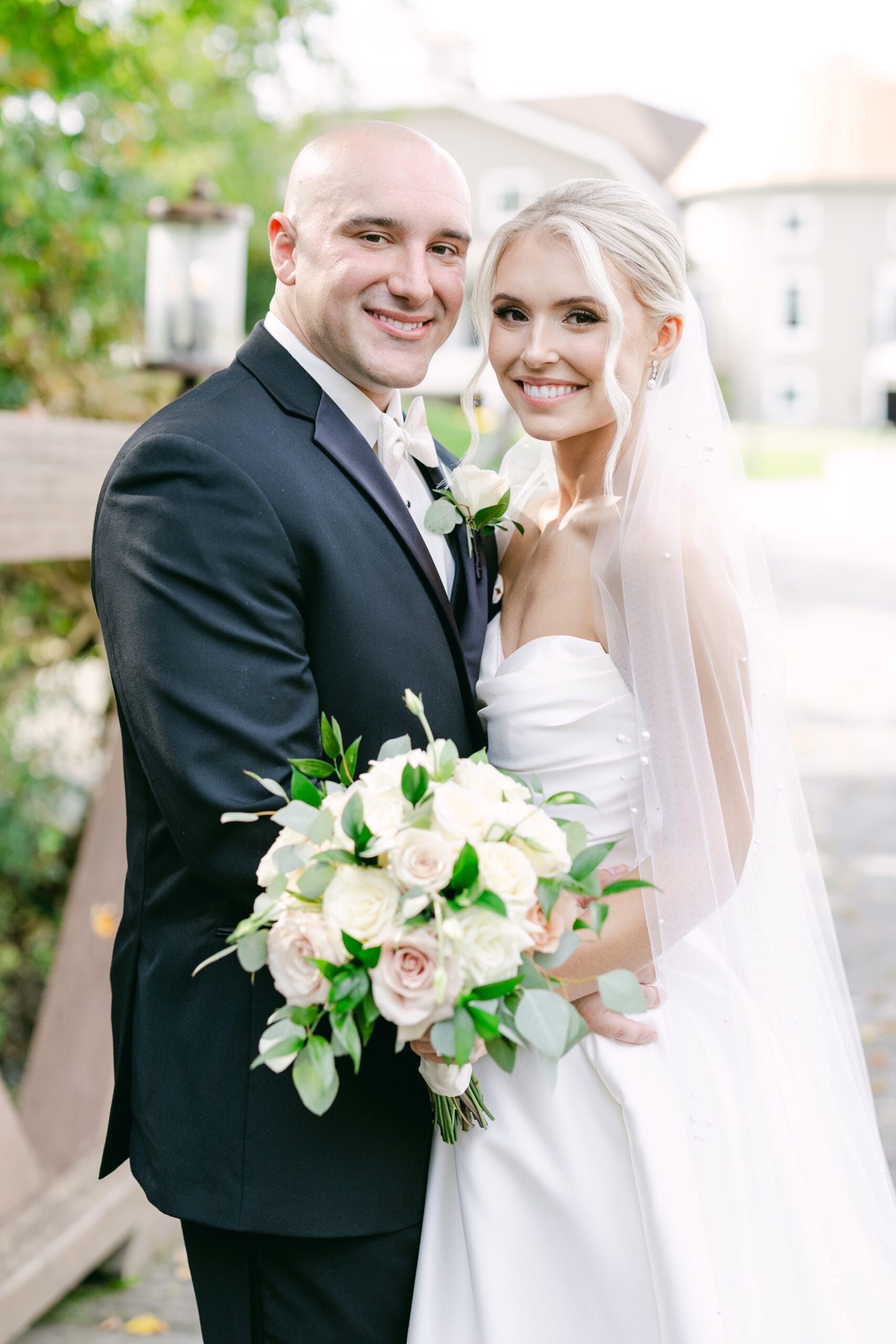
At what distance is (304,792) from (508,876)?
33 cm

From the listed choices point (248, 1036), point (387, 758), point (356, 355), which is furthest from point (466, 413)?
point (248, 1036)

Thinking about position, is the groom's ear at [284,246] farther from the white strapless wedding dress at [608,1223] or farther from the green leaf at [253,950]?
the green leaf at [253,950]

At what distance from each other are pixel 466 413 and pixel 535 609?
496mm

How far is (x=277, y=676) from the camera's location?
2000mm

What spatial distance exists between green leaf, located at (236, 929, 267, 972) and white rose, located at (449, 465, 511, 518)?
977mm

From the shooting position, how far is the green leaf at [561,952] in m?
1.75

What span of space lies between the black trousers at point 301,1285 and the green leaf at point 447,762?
90cm

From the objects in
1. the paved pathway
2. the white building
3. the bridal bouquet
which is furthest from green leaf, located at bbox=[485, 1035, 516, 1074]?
the white building

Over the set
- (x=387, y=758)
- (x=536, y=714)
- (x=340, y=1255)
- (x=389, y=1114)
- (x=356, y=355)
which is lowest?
(x=340, y=1255)

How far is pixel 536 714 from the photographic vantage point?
234cm

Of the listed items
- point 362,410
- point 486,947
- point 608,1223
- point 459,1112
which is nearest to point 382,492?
point 362,410

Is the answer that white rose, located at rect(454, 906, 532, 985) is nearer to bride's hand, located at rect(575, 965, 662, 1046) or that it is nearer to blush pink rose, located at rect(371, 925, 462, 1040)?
blush pink rose, located at rect(371, 925, 462, 1040)

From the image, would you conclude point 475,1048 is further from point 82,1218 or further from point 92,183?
point 92,183

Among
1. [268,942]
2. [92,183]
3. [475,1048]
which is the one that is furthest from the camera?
[92,183]
